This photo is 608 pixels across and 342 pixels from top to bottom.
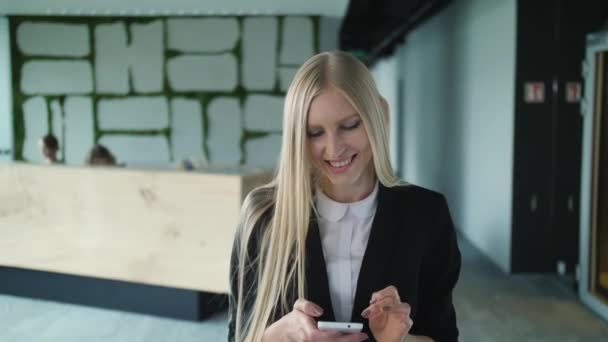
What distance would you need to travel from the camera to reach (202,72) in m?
8.59

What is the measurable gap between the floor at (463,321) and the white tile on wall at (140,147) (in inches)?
164

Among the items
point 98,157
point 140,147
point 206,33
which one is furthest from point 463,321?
point 140,147

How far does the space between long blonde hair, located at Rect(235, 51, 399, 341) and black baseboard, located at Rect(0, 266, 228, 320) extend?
3008 mm

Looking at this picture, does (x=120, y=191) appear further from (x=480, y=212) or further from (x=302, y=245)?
(x=480, y=212)

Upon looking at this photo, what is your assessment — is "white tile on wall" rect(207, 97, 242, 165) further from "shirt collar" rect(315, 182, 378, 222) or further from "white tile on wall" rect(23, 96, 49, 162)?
"shirt collar" rect(315, 182, 378, 222)

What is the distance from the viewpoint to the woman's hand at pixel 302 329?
41.7 inches

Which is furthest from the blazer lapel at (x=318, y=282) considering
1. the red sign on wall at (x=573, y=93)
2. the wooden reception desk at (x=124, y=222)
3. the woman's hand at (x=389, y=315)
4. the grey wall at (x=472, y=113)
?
the red sign on wall at (x=573, y=93)

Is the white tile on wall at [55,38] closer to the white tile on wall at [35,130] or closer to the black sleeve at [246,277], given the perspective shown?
the white tile on wall at [35,130]

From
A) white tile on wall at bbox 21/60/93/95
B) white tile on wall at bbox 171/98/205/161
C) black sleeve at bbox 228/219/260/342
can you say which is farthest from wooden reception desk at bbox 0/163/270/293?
white tile on wall at bbox 21/60/93/95

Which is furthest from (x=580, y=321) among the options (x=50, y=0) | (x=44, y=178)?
(x=50, y=0)

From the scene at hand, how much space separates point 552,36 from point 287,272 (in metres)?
4.92

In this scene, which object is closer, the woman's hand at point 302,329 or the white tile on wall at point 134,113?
the woman's hand at point 302,329

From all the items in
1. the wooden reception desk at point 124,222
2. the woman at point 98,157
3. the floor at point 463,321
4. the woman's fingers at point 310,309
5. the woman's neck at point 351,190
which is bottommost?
the floor at point 463,321

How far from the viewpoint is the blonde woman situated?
1.13 meters
